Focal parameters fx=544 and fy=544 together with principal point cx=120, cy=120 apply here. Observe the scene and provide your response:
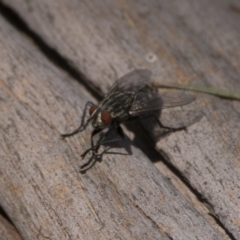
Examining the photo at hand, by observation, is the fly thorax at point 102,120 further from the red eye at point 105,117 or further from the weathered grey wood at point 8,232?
the weathered grey wood at point 8,232

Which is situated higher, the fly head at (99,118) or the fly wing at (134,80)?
the fly wing at (134,80)

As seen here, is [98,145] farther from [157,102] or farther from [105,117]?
[157,102]

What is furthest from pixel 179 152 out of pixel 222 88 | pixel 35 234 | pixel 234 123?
pixel 35 234

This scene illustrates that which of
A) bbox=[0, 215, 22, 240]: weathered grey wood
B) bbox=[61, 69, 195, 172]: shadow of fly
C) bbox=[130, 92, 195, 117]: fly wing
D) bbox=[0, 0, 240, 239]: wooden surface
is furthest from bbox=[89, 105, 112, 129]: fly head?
bbox=[0, 215, 22, 240]: weathered grey wood

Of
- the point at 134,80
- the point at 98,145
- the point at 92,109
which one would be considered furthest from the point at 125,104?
the point at 98,145

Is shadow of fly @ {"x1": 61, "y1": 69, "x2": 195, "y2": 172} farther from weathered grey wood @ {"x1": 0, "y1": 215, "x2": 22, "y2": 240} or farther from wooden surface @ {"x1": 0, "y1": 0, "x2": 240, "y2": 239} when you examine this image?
weathered grey wood @ {"x1": 0, "y1": 215, "x2": 22, "y2": 240}

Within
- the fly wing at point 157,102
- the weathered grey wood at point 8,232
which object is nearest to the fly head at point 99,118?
the fly wing at point 157,102

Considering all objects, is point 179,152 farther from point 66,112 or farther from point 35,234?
point 35,234
